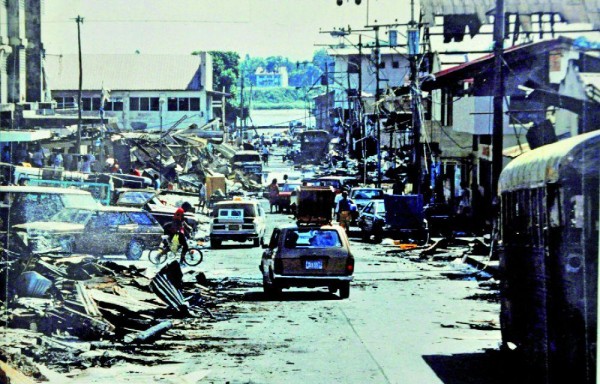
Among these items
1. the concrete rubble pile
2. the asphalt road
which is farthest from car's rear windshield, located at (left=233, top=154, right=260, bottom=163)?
the concrete rubble pile

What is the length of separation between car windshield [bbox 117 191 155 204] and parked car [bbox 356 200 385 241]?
920cm

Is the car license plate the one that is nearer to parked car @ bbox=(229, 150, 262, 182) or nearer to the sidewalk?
the sidewalk

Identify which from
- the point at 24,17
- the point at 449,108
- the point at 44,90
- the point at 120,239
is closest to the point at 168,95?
the point at 44,90

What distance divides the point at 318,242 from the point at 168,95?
71.2 meters

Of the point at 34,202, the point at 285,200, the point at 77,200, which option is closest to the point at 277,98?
the point at 285,200

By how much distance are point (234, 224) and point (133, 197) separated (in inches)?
346

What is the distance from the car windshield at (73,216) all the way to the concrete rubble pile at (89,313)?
27.9ft

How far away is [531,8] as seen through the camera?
35438 mm

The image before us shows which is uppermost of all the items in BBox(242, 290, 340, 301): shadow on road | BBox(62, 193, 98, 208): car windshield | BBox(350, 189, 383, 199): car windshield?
BBox(62, 193, 98, 208): car windshield

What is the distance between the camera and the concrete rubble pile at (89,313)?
1434cm

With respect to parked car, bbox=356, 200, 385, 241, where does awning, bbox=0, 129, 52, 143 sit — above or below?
above

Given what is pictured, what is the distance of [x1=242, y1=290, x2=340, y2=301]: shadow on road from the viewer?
22405 mm

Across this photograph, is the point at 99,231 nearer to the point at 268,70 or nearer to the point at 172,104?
the point at 172,104

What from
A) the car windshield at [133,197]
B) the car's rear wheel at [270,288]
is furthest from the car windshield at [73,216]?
the car windshield at [133,197]
